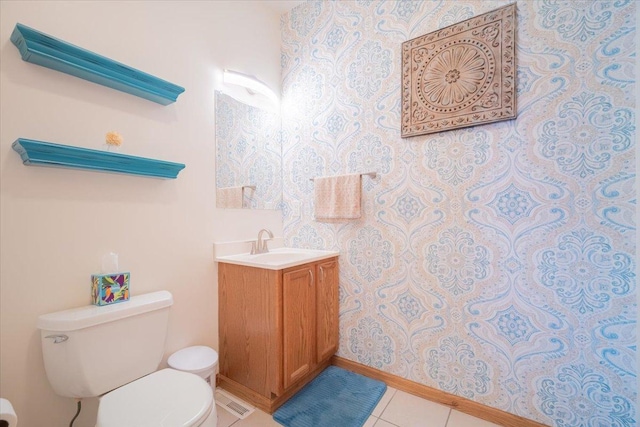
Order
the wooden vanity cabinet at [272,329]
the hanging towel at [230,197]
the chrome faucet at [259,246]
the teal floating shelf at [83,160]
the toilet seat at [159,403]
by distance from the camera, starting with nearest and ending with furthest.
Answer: the toilet seat at [159,403], the teal floating shelf at [83,160], the wooden vanity cabinet at [272,329], the hanging towel at [230,197], the chrome faucet at [259,246]

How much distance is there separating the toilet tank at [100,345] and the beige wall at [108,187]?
0.14 m

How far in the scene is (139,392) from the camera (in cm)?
105

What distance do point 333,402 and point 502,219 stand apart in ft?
4.75

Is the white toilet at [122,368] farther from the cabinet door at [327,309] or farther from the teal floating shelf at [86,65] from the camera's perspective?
the teal floating shelf at [86,65]

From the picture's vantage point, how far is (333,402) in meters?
1.65

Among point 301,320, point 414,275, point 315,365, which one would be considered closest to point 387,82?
point 414,275

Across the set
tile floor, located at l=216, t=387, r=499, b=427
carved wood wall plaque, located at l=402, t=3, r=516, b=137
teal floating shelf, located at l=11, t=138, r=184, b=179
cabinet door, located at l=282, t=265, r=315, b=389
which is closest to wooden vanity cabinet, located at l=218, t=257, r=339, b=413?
cabinet door, located at l=282, t=265, r=315, b=389

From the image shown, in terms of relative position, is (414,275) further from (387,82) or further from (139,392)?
(139,392)

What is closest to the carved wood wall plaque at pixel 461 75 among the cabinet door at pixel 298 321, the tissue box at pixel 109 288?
the cabinet door at pixel 298 321

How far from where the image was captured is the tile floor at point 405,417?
1491 millimetres

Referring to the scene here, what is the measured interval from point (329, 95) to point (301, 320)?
5.40ft

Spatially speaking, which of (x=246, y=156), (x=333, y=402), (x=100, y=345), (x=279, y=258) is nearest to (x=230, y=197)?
(x=246, y=156)

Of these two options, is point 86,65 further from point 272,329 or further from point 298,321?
point 298,321

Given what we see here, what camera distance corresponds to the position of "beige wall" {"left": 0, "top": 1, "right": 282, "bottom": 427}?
1.11 m
